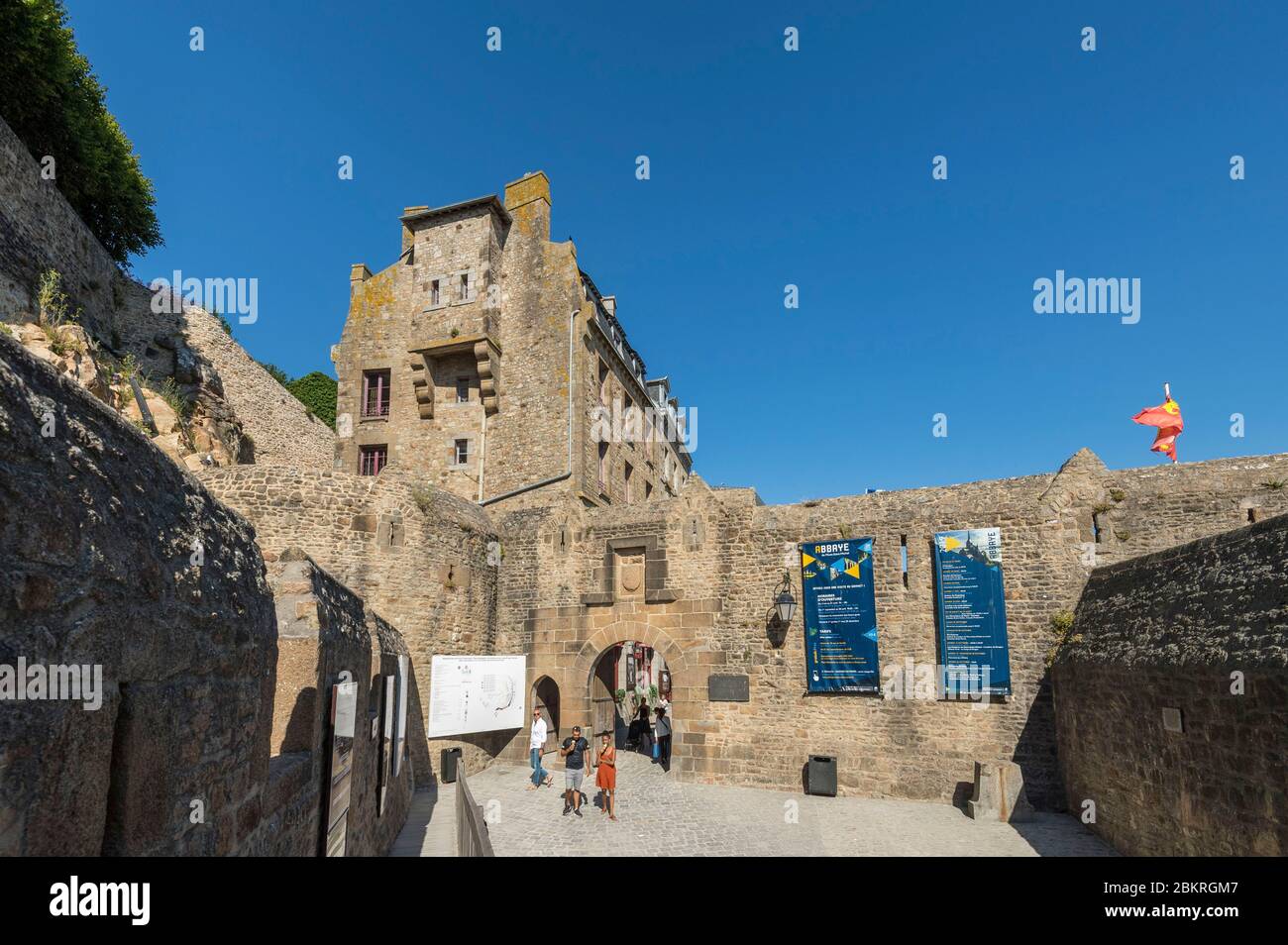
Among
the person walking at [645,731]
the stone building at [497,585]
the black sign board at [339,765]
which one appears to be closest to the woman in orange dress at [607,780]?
the stone building at [497,585]

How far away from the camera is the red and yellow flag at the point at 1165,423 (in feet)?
42.4

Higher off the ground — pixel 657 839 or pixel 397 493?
pixel 397 493

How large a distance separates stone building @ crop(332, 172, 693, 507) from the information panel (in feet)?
20.9

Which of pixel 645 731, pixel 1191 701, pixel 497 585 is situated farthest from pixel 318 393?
pixel 1191 701

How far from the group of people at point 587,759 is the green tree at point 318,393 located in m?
27.2

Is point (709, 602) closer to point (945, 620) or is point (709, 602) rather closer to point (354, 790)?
point (945, 620)

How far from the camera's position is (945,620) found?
11.7 meters

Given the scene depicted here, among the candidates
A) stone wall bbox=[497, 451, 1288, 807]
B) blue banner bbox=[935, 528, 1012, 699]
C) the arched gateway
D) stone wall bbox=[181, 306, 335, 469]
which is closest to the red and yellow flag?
stone wall bbox=[497, 451, 1288, 807]

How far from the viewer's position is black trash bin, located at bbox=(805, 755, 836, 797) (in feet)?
38.5

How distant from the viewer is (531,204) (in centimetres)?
2238

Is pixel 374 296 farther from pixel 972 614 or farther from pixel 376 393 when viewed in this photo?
pixel 972 614

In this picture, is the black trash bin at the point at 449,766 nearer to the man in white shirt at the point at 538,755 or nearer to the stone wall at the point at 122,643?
the man in white shirt at the point at 538,755
